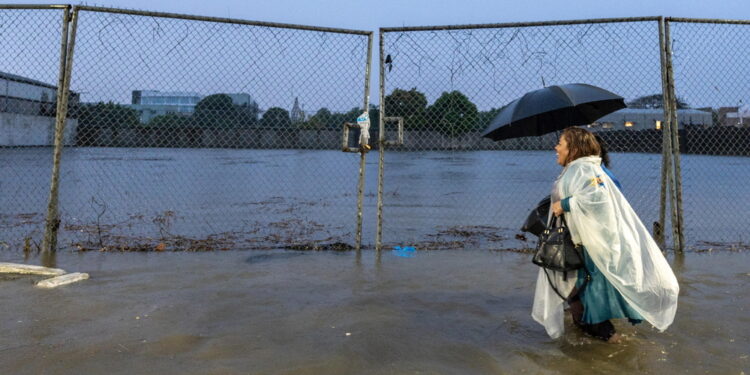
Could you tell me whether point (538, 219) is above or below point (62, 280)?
above

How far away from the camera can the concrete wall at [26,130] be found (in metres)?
33.7

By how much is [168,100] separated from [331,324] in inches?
387

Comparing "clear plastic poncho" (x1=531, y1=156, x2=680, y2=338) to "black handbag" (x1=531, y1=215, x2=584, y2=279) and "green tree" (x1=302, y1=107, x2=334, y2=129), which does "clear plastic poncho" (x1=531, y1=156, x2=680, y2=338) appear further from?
"green tree" (x1=302, y1=107, x2=334, y2=129)

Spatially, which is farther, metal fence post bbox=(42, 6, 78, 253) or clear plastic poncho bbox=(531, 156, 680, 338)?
metal fence post bbox=(42, 6, 78, 253)

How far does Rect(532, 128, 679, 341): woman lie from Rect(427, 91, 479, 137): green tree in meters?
3.63

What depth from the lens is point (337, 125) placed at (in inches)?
302

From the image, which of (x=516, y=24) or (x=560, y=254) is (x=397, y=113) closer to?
(x=516, y=24)

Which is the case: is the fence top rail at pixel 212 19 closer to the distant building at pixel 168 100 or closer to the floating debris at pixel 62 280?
the distant building at pixel 168 100

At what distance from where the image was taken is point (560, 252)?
11.4ft

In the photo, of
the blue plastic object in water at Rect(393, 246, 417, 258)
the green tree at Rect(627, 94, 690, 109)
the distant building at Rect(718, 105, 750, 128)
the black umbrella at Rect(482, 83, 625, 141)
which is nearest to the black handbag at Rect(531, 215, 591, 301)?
the black umbrella at Rect(482, 83, 625, 141)

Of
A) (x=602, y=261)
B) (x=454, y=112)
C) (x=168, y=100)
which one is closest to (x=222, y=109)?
(x=454, y=112)

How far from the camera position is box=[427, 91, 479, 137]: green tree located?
7453 mm

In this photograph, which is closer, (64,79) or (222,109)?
(64,79)

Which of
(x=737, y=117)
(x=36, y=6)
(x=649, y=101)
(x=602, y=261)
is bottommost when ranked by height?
(x=602, y=261)
